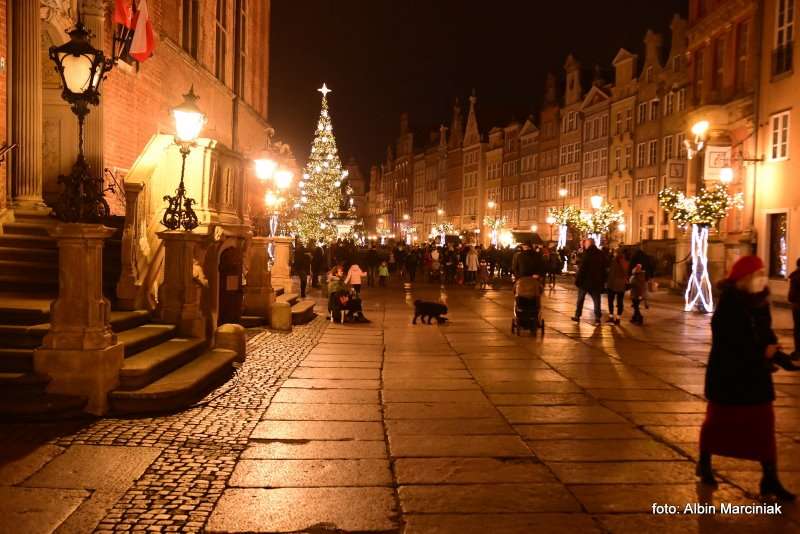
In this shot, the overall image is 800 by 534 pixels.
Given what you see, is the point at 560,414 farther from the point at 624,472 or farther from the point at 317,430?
the point at 317,430

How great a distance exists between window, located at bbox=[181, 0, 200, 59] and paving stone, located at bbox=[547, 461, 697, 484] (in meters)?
15.7

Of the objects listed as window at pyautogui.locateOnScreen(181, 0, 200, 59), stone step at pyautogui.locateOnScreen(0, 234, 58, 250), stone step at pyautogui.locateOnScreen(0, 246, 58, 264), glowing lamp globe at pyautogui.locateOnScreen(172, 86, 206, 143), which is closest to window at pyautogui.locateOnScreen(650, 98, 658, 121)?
window at pyautogui.locateOnScreen(181, 0, 200, 59)

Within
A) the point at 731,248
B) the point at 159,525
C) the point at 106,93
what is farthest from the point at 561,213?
the point at 159,525

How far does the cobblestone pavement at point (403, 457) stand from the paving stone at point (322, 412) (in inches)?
1.5

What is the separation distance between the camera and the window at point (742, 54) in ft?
88.6

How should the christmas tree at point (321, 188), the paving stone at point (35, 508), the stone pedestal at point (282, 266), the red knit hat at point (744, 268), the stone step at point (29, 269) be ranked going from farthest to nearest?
1. the christmas tree at point (321, 188)
2. the stone pedestal at point (282, 266)
3. the stone step at point (29, 269)
4. the red knit hat at point (744, 268)
5. the paving stone at point (35, 508)

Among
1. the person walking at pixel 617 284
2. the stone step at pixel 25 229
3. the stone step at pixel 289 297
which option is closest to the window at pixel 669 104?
the person walking at pixel 617 284

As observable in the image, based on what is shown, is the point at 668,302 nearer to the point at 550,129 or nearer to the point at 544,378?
the point at 544,378

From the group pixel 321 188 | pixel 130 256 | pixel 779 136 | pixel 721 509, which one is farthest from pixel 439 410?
pixel 321 188

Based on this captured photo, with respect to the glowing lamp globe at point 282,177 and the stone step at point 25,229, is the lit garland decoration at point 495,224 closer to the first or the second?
the glowing lamp globe at point 282,177

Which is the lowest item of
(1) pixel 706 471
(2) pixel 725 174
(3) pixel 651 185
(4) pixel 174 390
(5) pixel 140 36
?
(1) pixel 706 471

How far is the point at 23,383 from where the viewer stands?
761 cm

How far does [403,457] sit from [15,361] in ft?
13.7

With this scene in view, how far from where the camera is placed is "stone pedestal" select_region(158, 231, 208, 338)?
10906 mm
